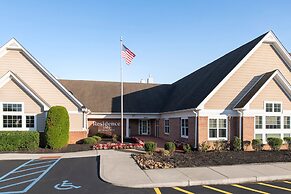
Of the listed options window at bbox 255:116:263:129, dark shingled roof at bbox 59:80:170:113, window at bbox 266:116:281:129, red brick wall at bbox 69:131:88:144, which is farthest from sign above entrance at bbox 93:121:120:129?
window at bbox 266:116:281:129

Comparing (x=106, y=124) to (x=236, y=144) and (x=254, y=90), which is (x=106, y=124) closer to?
(x=236, y=144)

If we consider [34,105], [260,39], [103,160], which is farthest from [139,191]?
[260,39]

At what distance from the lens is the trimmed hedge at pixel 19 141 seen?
19219 mm

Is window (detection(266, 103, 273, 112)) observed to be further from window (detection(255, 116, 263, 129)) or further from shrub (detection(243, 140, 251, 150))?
shrub (detection(243, 140, 251, 150))

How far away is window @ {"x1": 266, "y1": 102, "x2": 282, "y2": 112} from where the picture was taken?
20.5 m

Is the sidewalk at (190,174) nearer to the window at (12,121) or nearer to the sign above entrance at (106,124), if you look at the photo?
the window at (12,121)

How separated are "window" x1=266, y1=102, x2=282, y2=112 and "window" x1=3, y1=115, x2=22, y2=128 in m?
19.2

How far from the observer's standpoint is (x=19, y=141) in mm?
19422

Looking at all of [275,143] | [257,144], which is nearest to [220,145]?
[257,144]

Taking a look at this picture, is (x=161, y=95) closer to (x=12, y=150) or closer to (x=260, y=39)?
(x=260, y=39)

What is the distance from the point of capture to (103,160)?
14984 mm

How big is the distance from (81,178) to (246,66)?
616 inches

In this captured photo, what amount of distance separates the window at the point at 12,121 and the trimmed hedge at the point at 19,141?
1650 mm

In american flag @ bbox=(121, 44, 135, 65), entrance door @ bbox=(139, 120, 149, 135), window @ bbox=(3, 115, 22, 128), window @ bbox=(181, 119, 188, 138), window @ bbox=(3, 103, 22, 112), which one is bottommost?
entrance door @ bbox=(139, 120, 149, 135)
